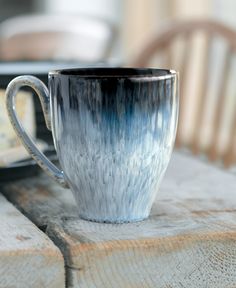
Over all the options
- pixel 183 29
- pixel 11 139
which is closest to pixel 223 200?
pixel 11 139

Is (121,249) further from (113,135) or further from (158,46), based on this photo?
(158,46)

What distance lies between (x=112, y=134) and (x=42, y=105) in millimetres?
76

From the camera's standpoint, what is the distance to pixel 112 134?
608mm

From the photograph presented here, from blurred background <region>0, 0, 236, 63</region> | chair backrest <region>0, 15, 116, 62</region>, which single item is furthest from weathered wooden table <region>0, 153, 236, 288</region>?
chair backrest <region>0, 15, 116, 62</region>

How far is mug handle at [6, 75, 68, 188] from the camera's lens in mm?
645

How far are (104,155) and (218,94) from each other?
2.97 feet

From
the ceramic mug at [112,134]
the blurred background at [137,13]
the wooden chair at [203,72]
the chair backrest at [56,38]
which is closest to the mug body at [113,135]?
the ceramic mug at [112,134]

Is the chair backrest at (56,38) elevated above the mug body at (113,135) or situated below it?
below

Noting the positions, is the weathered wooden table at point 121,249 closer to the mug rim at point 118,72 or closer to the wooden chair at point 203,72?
the mug rim at point 118,72

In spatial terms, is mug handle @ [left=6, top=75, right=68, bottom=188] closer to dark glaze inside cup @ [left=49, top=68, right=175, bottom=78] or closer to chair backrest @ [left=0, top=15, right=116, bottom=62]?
dark glaze inside cup @ [left=49, top=68, right=175, bottom=78]

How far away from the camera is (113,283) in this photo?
1.87ft

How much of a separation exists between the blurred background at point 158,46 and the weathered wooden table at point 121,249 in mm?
242

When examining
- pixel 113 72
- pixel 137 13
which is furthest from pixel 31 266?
pixel 137 13

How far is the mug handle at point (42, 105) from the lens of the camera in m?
0.64
